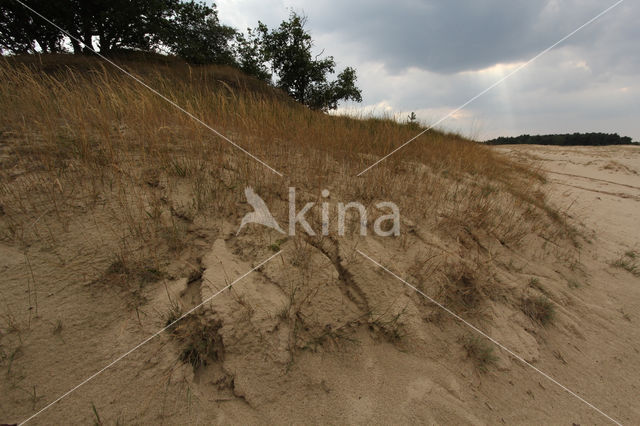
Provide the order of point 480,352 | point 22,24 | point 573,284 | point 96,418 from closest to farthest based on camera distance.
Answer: point 96,418 < point 480,352 < point 573,284 < point 22,24

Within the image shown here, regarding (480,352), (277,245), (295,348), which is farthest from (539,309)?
(277,245)

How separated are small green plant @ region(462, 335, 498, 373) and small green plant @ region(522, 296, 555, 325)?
2.23 ft

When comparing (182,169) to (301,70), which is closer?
(182,169)

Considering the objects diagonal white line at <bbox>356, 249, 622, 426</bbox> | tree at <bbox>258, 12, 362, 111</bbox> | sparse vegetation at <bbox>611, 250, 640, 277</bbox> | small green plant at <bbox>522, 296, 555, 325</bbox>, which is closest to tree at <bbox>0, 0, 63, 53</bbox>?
tree at <bbox>258, 12, 362, 111</bbox>

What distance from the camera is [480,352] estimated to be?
1.76 meters

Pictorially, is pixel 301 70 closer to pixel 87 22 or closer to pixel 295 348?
pixel 87 22

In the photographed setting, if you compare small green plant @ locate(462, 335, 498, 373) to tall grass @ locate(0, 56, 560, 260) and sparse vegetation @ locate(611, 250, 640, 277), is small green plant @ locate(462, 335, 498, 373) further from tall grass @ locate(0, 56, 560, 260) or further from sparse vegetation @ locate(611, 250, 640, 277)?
sparse vegetation @ locate(611, 250, 640, 277)

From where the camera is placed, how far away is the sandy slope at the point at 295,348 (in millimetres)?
1280

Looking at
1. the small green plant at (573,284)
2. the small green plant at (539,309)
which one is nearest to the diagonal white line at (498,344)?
the small green plant at (539,309)

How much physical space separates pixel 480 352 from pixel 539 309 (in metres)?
0.92

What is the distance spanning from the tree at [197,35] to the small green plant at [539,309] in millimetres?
13495

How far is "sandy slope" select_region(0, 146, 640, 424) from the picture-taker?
1280 mm

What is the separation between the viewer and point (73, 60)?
8.52 meters

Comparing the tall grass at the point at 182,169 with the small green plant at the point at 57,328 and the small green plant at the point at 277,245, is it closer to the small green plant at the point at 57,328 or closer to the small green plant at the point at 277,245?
the small green plant at the point at 277,245
